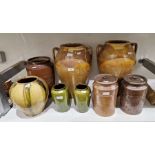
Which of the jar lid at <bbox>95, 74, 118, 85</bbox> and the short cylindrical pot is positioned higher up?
the jar lid at <bbox>95, 74, 118, 85</bbox>

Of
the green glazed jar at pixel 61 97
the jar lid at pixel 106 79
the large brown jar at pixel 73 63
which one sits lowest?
the green glazed jar at pixel 61 97

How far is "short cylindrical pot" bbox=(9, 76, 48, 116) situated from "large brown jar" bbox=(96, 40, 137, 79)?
26 cm

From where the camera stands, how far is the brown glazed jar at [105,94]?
0.64m

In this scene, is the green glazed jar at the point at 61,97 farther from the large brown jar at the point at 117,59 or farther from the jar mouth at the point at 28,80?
the large brown jar at the point at 117,59

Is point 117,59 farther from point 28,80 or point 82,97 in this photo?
point 28,80

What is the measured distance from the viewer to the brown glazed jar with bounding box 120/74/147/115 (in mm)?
638

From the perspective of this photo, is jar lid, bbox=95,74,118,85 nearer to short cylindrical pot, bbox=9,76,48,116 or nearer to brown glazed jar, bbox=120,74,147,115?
brown glazed jar, bbox=120,74,147,115

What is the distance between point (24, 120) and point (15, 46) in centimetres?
41

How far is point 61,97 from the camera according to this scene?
0.68 meters

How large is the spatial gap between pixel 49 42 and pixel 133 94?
0.48 metres

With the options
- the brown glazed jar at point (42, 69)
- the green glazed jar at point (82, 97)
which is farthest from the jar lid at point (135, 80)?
the brown glazed jar at point (42, 69)

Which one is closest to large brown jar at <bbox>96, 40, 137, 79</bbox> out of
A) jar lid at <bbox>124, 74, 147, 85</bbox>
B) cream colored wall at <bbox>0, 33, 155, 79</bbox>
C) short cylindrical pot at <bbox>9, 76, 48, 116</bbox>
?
jar lid at <bbox>124, 74, 147, 85</bbox>

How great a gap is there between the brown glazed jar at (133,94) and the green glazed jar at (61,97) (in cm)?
22
